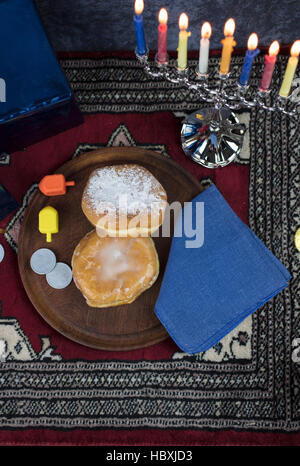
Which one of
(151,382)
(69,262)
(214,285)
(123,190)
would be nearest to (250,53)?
(123,190)

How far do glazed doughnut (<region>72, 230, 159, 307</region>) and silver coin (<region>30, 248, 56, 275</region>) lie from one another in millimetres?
60

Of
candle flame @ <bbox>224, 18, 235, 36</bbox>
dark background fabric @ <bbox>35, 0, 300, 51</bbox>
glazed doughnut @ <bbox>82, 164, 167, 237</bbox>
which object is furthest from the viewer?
dark background fabric @ <bbox>35, 0, 300, 51</bbox>

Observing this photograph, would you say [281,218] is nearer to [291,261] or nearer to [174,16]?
[291,261]

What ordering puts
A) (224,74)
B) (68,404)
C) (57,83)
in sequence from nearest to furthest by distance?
(224,74) → (57,83) → (68,404)

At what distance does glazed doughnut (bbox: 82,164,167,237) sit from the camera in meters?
0.88

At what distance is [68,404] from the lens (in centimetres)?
101

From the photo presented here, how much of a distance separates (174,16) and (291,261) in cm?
70

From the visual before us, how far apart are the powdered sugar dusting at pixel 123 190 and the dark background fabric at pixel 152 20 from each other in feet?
1.38

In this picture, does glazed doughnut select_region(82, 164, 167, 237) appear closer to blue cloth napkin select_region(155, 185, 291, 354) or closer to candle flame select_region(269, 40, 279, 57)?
blue cloth napkin select_region(155, 185, 291, 354)

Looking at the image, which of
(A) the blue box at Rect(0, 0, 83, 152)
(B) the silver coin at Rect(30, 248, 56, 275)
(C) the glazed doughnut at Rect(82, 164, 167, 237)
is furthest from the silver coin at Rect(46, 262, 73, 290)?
(A) the blue box at Rect(0, 0, 83, 152)

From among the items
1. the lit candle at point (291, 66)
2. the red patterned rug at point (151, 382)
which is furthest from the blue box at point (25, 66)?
the lit candle at point (291, 66)

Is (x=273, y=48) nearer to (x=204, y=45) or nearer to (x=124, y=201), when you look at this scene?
(x=204, y=45)

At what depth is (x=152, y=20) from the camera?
41.1 inches
